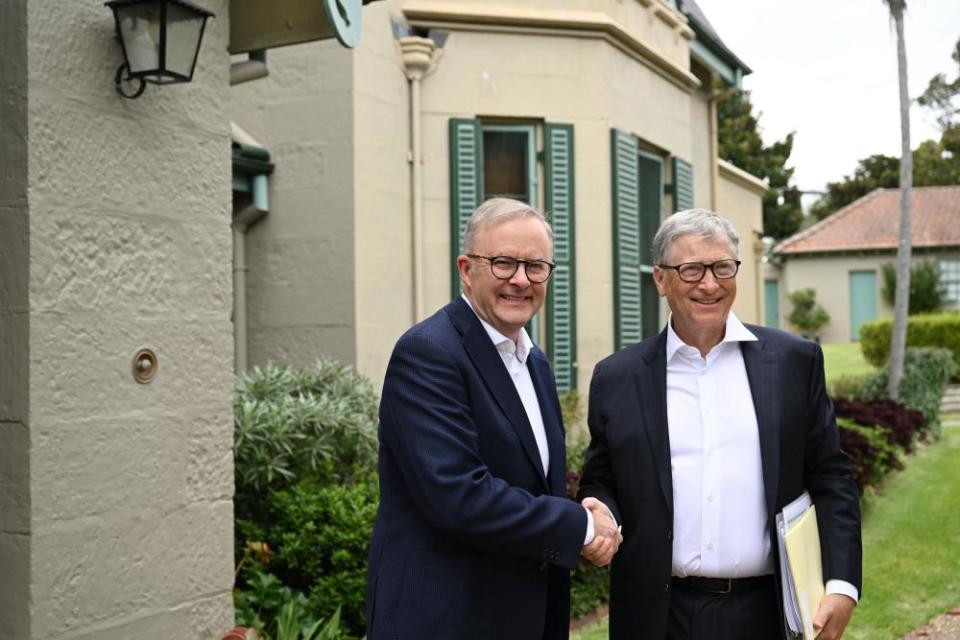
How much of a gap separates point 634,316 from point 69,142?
681 cm

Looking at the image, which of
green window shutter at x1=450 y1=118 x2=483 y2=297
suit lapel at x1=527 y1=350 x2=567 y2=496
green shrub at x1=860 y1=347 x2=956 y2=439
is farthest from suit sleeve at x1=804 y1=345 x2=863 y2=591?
green shrub at x1=860 y1=347 x2=956 y2=439

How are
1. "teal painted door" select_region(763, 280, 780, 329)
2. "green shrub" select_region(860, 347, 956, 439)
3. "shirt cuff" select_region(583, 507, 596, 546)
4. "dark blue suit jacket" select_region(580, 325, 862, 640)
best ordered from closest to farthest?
"shirt cuff" select_region(583, 507, 596, 546) < "dark blue suit jacket" select_region(580, 325, 862, 640) < "green shrub" select_region(860, 347, 956, 439) < "teal painted door" select_region(763, 280, 780, 329)

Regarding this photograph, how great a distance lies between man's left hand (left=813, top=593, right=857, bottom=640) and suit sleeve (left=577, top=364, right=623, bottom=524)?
0.62 m

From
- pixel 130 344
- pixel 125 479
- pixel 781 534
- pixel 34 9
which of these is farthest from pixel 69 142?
pixel 781 534

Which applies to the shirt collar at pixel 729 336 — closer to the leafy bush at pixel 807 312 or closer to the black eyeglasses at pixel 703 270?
the black eyeglasses at pixel 703 270

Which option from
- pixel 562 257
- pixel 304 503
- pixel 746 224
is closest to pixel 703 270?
pixel 304 503

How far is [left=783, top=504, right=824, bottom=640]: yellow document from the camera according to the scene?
2.63 meters

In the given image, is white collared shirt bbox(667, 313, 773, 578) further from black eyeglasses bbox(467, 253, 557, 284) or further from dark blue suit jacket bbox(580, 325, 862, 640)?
black eyeglasses bbox(467, 253, 557, 284)

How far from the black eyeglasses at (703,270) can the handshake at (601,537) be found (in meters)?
0.66

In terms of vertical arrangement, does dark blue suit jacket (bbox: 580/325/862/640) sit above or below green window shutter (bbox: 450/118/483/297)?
below

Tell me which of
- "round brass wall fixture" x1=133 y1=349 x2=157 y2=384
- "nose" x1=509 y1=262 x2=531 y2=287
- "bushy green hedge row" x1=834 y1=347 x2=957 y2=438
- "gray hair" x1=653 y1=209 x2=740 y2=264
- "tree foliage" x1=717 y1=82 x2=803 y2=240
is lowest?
"bushy green hedge row" x1=834 y1=347 x2=957 y2=438

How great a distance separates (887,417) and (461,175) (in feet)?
20.7

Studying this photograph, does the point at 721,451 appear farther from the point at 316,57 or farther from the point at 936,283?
the point at 936,283

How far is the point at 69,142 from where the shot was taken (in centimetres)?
354
